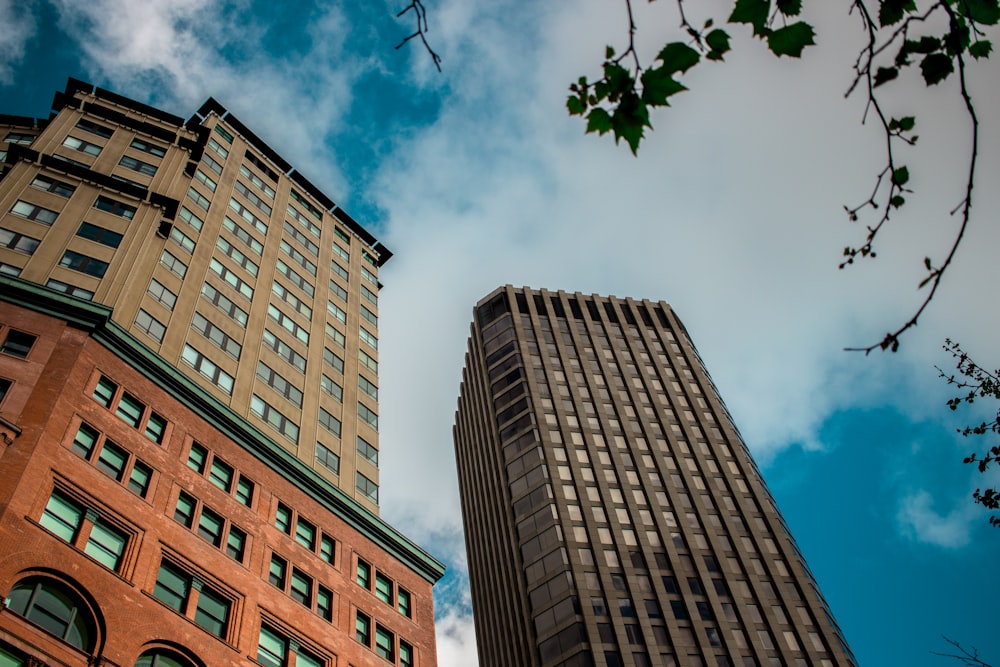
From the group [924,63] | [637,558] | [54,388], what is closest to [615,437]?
[637,558]

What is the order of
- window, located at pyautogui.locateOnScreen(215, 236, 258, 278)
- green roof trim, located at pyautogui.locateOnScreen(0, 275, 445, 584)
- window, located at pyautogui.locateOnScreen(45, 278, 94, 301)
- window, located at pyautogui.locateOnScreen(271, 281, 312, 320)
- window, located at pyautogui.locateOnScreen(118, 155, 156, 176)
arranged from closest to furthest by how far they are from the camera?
green roof trim, located at pyautogui.locateOnScreen(0, 275, 445, 584), window, located at pyautogui.locateOnScreen(45, 278, 94, 301), window, located at pyautogui.locateOnScreen(118, 155, 156, 176), window, located at pyautogui.locateOnScreen(215, 236, 258, 278), window, located at pyautogui.locateOnScreen(271, 281, 312, 320)

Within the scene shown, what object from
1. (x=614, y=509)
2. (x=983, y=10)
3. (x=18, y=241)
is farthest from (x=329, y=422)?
(x=983, y=10)

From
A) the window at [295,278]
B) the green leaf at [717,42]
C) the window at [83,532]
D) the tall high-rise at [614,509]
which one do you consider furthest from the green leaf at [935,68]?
the tall high-rise at [614,509]

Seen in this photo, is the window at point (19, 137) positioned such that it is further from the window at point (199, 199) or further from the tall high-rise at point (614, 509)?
the tall high-rise at point (614, 509)

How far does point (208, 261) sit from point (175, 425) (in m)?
15.0

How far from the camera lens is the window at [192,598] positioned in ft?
91.1

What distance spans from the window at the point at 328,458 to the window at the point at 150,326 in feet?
32.3

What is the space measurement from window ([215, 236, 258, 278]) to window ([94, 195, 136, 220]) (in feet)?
19.3

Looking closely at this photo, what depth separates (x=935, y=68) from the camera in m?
6.04

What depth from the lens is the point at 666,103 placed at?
610 centimetres

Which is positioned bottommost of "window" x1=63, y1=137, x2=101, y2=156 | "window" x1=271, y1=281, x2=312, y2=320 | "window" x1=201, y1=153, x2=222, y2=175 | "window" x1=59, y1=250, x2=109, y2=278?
"window" x1=59, y1=250, x2=109, y2=278

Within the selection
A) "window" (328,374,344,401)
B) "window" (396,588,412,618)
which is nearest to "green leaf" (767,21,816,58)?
"window" (396,588,412,618)

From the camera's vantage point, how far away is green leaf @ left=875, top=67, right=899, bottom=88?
6.05 meters

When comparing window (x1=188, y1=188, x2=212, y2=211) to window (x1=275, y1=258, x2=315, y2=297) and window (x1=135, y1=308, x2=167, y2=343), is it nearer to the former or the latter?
window (x1=275, y1=258, x2=315, y2=297)
